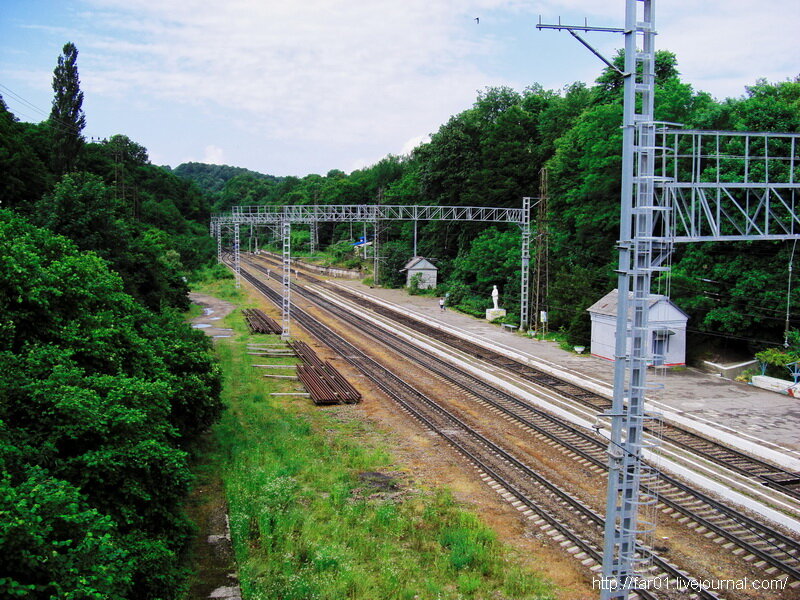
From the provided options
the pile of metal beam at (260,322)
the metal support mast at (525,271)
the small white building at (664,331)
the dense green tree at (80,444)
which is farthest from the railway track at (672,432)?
the pile of metal beam at (260,322)

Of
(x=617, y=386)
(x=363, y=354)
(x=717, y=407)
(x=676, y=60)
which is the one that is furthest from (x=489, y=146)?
(x=617, y=386)

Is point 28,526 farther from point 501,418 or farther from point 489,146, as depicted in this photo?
point 489,146

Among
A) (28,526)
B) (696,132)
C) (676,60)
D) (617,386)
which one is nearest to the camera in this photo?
(28,526)

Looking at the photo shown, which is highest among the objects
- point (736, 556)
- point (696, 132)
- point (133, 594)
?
point (696, 132)

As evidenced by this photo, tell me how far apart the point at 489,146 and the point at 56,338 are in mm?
48054

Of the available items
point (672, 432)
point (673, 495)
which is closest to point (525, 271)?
point (672, 432)

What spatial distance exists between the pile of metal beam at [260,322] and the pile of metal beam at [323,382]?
6.55 metres

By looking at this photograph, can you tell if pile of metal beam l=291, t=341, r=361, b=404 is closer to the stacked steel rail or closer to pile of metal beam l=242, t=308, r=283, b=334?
pile of metal beam l=242, t=308, r=283, b=334

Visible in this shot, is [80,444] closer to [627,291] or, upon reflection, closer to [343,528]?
[343,528]

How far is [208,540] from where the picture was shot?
Result: 1142cm

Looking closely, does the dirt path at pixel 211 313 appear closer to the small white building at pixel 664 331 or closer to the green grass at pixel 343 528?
the green grass at pixel 343 528

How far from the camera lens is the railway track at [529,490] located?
10.7m

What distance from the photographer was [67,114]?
164ft

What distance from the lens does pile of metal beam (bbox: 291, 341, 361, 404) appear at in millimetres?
21516
